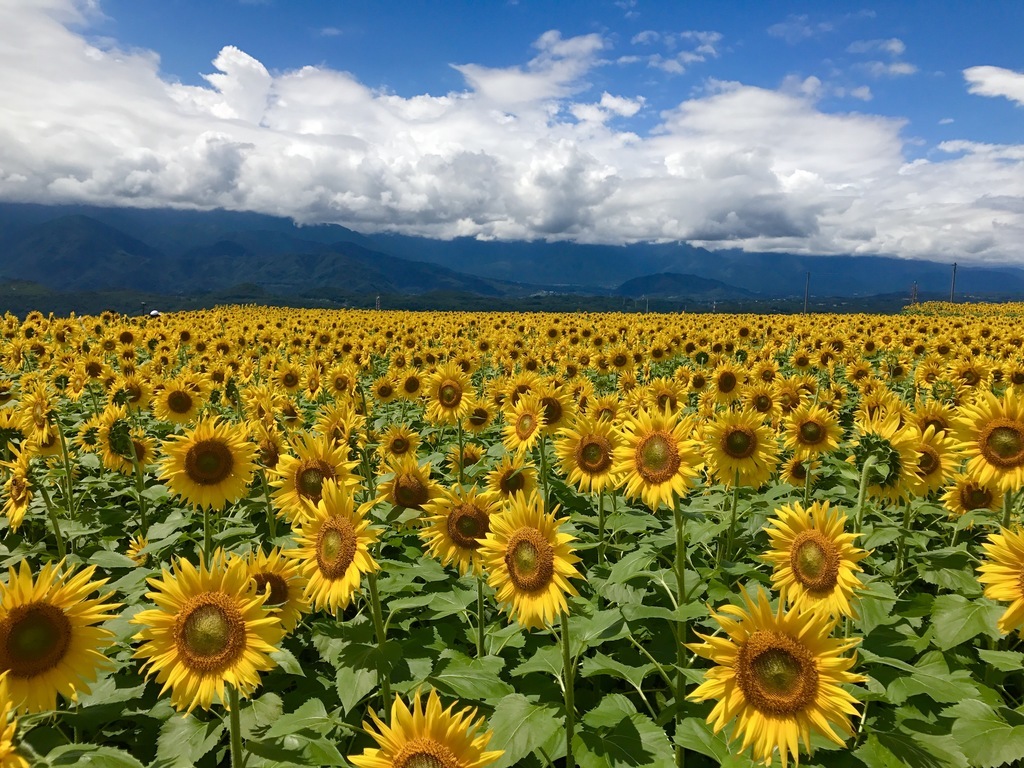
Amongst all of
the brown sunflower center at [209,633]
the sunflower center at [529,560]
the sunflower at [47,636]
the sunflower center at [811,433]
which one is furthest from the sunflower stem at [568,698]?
the sunflower center at [811,433]

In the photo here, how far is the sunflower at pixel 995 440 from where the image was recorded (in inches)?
184

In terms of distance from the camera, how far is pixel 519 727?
3.36m

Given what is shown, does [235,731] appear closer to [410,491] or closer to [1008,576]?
[410,491]

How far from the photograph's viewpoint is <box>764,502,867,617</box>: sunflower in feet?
12.0

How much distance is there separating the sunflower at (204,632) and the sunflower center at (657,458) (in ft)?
9.00

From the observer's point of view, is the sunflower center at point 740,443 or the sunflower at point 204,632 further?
the sunflower center at point 740,443

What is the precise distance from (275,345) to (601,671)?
17094 mm

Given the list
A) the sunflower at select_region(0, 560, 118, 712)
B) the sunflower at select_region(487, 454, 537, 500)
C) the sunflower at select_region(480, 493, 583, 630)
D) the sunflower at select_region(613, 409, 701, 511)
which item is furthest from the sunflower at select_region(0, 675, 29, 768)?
the sunflower at select_region(487, 454, 537, 500)

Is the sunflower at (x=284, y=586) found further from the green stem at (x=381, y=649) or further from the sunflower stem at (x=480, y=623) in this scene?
the sunflower stem at (x=480, y=623)

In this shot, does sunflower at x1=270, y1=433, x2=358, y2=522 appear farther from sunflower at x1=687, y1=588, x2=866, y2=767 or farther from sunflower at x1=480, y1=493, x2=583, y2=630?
sunflower at x1=687, y1=588, x2=866, y2=767

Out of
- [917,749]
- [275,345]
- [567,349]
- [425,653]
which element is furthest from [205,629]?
[275,345]

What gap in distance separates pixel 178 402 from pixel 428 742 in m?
7.61

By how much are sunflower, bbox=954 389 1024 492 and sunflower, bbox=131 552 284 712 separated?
5427 mm

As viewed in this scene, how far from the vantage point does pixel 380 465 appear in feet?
24.1
